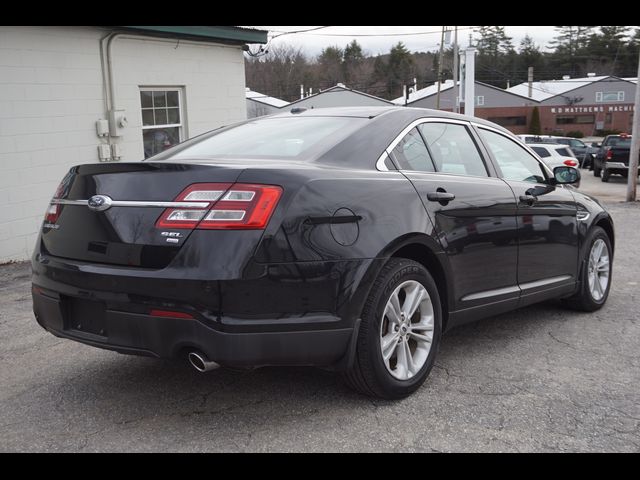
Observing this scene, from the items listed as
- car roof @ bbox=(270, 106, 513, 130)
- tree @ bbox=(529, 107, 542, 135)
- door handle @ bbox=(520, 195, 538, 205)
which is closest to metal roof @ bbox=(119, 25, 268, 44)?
car roof @ bbox=(270, 106, 513, 130)

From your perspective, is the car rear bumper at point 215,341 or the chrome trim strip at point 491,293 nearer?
the car rear bumper at point 215,341

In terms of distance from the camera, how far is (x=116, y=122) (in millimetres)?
9781

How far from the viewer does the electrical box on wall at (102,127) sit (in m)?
9.61

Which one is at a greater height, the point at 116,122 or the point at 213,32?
the point at 213,32

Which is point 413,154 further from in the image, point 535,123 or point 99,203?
point 535,123

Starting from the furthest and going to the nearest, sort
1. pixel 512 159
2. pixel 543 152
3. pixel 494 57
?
pixel 494 57 → pixel 543 152 → pixel 512 159

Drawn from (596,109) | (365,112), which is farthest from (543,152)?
(596,109)

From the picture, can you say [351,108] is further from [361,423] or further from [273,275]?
[361,423]

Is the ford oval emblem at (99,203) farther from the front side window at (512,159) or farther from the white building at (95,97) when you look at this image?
the white building at (95,97)

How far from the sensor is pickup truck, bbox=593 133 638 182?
24.2m

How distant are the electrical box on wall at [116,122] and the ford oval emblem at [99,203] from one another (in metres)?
6.85

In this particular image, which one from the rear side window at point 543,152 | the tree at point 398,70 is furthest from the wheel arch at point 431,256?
the tree at point 398,70

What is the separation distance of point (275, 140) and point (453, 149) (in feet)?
3.93
